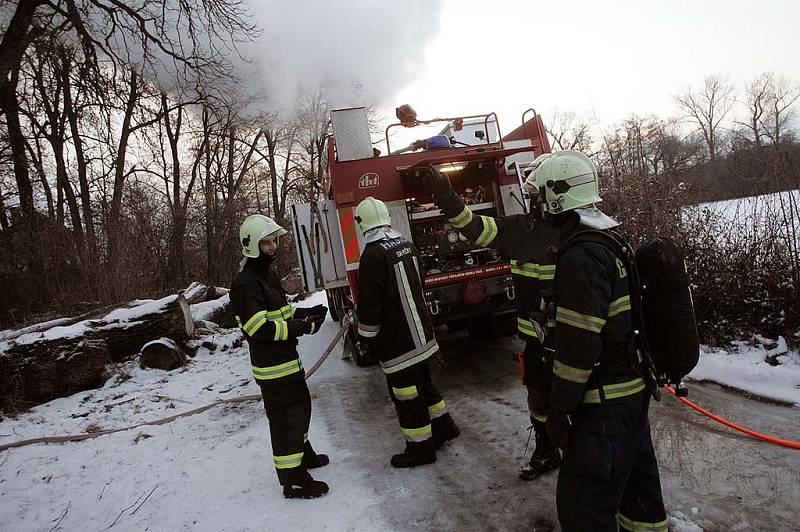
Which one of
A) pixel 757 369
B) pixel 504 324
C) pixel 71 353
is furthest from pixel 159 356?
pixel 757 369

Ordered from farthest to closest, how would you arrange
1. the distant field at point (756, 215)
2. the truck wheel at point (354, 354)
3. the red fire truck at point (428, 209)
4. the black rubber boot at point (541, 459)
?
the truck wheel at point (354, 354) → the red fire truck at point (428, 209) → the distant field at point (756, 215) → the black rubber boot at point (541, 459)

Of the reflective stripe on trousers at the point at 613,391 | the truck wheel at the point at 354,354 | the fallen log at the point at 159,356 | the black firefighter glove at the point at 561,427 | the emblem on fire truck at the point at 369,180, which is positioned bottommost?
the truck wheel at the point at 354,354

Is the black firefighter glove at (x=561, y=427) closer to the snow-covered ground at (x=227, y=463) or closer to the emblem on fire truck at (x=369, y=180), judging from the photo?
the snow-covered ground at (x=227, y=463)

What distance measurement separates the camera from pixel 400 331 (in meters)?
3.36

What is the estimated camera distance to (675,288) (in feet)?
6.20

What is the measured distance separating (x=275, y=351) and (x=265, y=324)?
22 centimetres

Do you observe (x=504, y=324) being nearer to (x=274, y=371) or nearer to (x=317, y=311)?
(x=317, y=311)

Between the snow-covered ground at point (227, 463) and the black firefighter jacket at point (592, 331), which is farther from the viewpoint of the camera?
the snow-covered ground at point (227, 463)

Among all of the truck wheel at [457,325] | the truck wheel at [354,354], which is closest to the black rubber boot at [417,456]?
the truck wheel at [354,354]

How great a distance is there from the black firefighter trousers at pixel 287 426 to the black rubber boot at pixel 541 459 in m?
1.43

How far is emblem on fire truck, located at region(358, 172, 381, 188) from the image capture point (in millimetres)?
5155

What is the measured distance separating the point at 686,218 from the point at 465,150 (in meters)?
2.98

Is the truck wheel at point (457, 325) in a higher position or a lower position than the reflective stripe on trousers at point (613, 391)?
lower

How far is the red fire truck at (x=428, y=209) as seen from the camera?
16.5 feet
